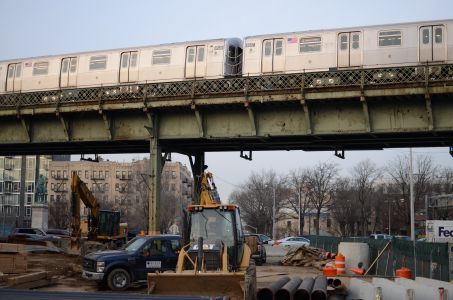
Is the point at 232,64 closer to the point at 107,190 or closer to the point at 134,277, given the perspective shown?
the point at 134,277

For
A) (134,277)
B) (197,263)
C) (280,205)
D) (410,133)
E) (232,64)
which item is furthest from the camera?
(280,205)

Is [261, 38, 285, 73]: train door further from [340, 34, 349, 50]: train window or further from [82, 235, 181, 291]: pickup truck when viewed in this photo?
[82, 235, 181, 291]: pickup truck

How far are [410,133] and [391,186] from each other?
68.1 metres

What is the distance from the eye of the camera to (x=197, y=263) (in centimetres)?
1232

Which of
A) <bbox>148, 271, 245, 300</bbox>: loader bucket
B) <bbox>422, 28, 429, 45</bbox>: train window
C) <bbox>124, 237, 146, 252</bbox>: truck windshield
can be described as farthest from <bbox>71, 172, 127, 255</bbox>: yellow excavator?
<bbox>422, 28, 429, 45</bbox>: train window

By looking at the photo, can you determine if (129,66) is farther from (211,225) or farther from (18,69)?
(211,225)

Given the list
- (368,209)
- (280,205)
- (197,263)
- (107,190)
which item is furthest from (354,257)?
(107,190)

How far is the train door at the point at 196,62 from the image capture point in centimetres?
2586

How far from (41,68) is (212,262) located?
2124 centimetres

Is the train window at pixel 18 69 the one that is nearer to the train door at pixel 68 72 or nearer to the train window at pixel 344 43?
the train door at pixel 68 72

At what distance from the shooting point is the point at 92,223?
1297 inches

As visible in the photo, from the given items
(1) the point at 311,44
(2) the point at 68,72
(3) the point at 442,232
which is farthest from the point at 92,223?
(3) the point at 442,232

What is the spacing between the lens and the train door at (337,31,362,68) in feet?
78.5

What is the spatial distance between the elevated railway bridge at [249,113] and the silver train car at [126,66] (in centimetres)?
115
